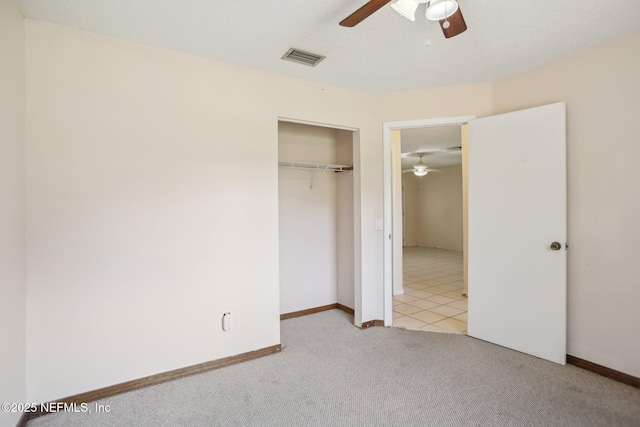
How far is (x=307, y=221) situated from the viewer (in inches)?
150

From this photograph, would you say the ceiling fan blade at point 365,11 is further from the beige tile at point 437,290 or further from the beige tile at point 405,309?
the beige tile at point 437,290

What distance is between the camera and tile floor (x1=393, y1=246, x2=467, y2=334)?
347 centimetres

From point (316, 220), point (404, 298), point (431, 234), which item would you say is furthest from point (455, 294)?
point (431, 234)

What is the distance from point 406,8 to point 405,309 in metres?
3.24

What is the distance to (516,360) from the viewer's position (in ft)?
8.59

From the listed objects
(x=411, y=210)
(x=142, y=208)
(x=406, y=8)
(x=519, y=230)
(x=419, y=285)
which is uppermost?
(x=406, y=8)

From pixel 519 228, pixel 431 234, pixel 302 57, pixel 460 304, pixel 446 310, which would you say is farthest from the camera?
pixel 431 234

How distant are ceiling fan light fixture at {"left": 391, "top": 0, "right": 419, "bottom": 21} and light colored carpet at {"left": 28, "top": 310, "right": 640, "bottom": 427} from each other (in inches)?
92.9

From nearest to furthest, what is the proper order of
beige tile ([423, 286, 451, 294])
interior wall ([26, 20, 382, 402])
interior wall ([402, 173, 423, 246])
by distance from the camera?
interior wall ([26, 20, 382, 402]), beige tile ([423, 286, 451, 294]), interior wall ([402, 173, 423, 246])

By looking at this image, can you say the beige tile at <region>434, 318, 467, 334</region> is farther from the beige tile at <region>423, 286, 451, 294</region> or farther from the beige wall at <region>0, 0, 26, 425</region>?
the beige wall at <region>0, 0, 26, 425</region>

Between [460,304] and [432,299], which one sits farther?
[432,299]

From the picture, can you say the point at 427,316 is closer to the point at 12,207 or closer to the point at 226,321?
the point at 226,321

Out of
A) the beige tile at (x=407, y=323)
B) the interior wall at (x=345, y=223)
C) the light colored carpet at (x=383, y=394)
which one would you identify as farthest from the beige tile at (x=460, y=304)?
the interior wall at (x=345, y=223)

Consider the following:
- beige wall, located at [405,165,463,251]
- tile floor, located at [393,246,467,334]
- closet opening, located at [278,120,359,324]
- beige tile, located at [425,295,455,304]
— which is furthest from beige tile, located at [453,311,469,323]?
beige wall, located at [405,165,463,251]
